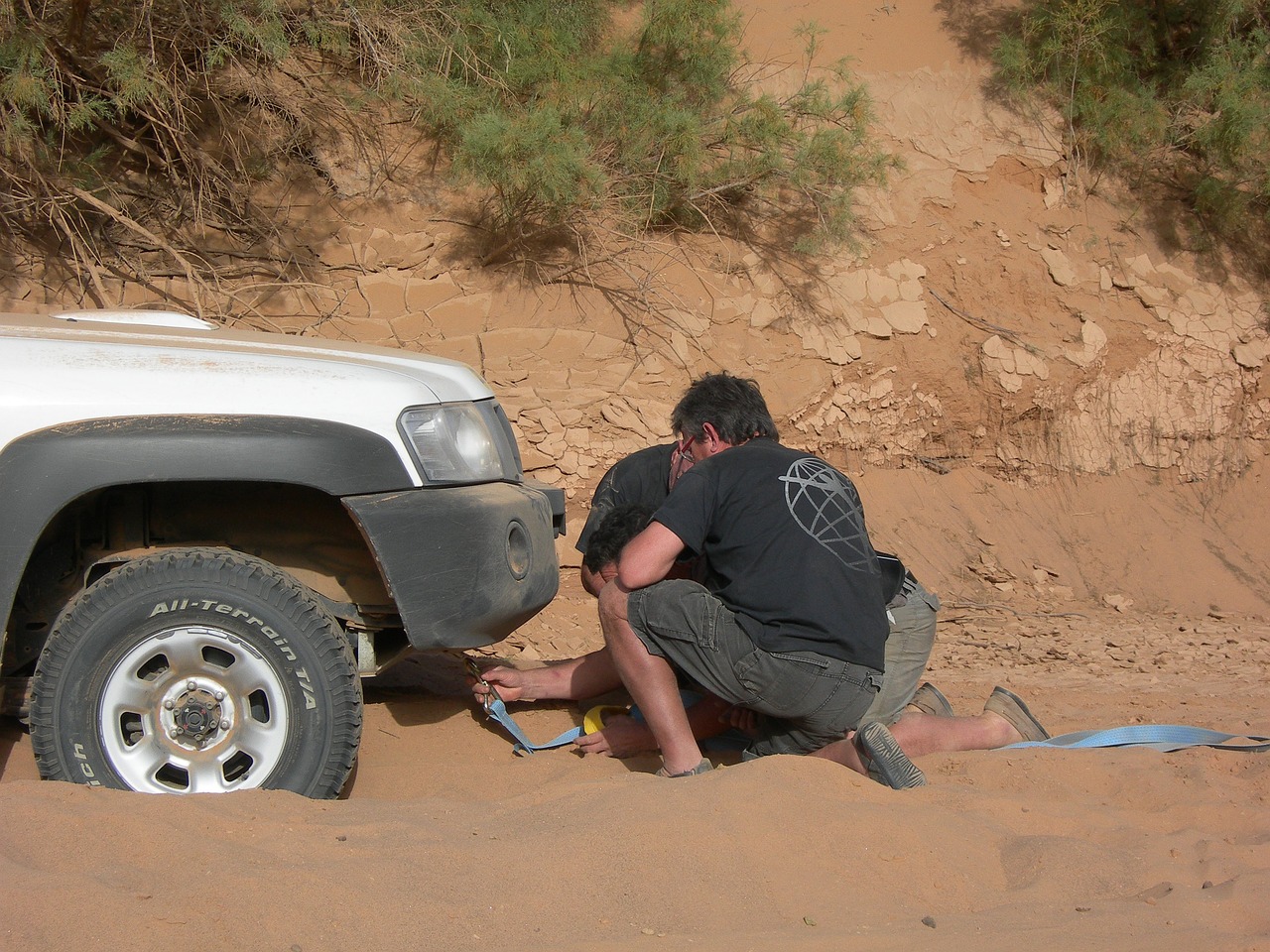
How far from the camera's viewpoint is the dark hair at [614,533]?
13.4ft

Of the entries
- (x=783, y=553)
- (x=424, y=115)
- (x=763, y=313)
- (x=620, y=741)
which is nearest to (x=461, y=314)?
(x=424, y=115)

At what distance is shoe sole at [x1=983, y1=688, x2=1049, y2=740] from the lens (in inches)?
167

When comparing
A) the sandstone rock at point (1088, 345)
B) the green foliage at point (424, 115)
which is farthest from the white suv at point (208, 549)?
the sandstone rock at point (1088, 345)

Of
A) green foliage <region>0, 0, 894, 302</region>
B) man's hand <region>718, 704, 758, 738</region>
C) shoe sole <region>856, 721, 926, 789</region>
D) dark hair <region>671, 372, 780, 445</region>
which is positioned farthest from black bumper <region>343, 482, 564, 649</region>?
green foliage <region>0, 0, 894, 302</region>

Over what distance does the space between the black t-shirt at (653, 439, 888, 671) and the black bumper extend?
1.93 ft

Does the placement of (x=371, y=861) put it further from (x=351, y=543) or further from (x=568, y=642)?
(x=568, y=642)

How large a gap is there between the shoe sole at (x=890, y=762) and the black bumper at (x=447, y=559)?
1.20 m

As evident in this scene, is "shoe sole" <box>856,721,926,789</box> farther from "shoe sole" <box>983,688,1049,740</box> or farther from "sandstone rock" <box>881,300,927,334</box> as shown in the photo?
"sandstone rock" <box>881,300,927,334</box>

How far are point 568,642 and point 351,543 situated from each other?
2.69m

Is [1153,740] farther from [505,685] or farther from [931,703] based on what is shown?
[505,685]


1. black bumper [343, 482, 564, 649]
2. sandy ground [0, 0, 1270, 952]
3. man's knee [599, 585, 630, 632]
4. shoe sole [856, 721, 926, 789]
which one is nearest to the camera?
sandy ground [0, 0, 1270, 952]

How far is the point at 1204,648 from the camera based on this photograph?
6.39 m

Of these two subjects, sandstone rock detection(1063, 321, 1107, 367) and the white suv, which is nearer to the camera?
the white suv

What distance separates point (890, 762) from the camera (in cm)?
354
